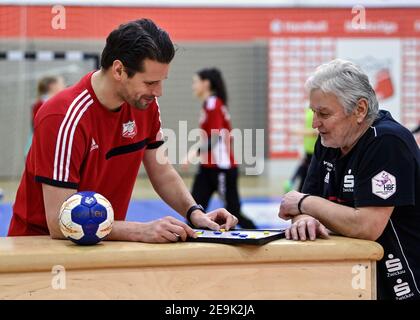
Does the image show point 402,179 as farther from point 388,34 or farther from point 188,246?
point 388,34

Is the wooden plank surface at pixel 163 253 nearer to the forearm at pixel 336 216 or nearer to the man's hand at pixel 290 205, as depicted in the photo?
the forearm at pixel 336 216

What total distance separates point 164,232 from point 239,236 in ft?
0.96

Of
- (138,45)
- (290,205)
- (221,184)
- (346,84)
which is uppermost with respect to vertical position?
(138,45)

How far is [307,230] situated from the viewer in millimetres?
2684

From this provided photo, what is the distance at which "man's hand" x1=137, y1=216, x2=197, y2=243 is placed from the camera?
8.51 ft

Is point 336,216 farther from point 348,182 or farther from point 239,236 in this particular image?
point 239,236

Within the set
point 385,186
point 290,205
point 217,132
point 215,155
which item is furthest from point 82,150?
point 217,132

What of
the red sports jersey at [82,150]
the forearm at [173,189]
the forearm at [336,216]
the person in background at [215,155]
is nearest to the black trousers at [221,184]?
the person in background at [215,155]

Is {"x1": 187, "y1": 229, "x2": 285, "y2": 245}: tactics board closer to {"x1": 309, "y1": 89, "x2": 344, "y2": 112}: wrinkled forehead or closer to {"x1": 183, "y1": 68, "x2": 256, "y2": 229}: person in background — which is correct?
{"x1": 309, "y1": 89, "x2": 344, "y2": 112}: wrinkled forehead

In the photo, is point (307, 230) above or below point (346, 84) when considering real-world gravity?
below

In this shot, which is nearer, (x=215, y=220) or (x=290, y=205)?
(x=290, y=205)

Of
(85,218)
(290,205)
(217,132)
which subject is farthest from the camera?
(217,132)

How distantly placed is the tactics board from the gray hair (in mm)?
596

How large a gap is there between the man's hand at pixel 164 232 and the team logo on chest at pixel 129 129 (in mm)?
495
